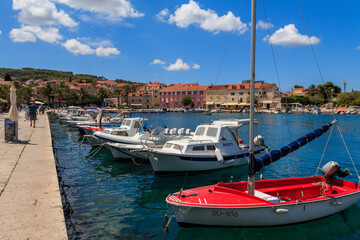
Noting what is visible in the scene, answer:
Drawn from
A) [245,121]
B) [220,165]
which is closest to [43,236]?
[220,165]

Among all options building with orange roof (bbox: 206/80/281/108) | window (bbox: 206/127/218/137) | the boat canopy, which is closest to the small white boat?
window (bbox: 206/127/218/137)

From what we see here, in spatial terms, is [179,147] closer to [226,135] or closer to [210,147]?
[210,147]

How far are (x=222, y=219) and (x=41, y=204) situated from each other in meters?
5.25

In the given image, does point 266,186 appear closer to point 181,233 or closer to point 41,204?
point 181,233

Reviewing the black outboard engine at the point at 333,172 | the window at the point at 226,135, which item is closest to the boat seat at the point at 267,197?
the black outboard engine at the point at 333,172

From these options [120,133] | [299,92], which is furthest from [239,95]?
[120,133]

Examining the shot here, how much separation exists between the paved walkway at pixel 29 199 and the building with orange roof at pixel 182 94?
121 meters

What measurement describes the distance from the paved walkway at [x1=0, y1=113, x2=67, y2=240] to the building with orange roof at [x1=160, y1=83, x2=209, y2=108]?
121 meters

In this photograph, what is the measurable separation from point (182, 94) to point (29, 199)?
12914 centimetres

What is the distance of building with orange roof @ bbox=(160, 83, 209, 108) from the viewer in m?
133

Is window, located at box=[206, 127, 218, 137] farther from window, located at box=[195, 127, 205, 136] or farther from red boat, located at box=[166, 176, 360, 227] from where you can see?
red boat, located at box=[166, 176, 360, 227]

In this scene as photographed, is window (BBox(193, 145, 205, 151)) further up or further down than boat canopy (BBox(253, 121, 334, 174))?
further down

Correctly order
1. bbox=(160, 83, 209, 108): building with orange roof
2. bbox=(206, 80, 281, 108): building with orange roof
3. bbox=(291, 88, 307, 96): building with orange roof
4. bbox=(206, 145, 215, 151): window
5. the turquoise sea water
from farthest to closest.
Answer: bbox=(291, 88, 307, 96): building with orange roof → bbox=(160, 83, 209, 108): building with orange roof → bbox=(206, 80, 281, 108): building with orange roof → bbox=(206, 145, 215, 151): window → the turquoise sea water

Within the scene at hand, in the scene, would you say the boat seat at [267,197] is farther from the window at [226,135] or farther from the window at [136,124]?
the window at [136,124]
